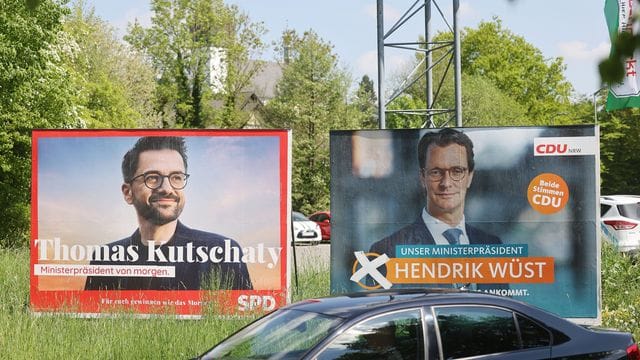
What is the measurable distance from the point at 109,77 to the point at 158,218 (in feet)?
146

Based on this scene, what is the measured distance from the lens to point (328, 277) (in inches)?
554

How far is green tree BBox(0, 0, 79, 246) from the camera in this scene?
30453 millimetres

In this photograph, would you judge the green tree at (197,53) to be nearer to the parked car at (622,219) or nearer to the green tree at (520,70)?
the green tree at (520,70)

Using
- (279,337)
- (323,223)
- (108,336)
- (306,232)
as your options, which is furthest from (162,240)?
(323,223)

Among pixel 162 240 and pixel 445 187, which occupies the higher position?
pixel 445 187

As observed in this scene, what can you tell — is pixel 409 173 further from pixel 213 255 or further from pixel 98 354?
pixel 98 354

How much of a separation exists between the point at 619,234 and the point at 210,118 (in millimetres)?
39612

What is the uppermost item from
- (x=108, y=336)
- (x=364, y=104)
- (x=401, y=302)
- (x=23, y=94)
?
(x=364, y=104)

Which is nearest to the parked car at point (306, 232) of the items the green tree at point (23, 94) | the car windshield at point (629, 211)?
the green tree at point (23, 94)

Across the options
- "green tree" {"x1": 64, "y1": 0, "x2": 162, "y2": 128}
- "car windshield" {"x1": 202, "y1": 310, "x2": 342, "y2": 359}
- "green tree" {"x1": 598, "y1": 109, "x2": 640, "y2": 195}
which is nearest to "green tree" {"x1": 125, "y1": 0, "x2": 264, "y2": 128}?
"green tree" {"x1": 64, "y1": 0, "x2": 162, "y2": 128}

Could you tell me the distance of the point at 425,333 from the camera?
642cm

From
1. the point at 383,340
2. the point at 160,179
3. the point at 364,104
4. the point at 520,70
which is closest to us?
the point at 383,340

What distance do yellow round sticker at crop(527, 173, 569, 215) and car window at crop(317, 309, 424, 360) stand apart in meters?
6.57

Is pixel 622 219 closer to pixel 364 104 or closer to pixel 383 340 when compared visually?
pixel 383 340
